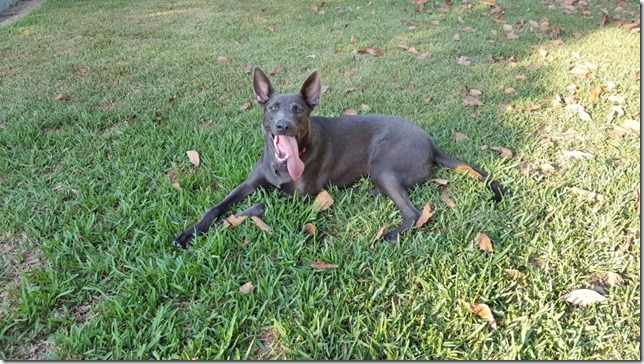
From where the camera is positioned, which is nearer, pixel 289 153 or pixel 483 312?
pixel 483 312

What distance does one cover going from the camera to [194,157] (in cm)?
376

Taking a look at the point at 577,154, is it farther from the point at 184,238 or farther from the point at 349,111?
the point at 184,238

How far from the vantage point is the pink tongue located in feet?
10.1

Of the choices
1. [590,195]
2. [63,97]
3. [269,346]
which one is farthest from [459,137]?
[63,97]

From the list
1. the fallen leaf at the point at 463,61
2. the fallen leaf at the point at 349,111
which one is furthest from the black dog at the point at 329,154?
the fallen leaf at the point at 463,61

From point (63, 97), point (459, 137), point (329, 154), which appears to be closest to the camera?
point (329, 154)

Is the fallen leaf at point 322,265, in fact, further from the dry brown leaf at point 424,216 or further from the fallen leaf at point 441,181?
Result: the fallen leaf at point 441,181

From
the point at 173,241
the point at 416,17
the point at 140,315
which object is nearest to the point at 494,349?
the point at 140,315

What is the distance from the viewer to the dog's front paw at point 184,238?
277 cm

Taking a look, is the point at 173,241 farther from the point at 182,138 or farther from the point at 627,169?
the point at 627,169

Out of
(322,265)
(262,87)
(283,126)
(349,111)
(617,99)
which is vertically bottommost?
(617,99)

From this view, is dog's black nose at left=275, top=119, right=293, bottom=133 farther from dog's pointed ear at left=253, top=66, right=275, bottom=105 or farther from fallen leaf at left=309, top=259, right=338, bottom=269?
fallen leaf at left=309, top=259, right=338, bottom=269

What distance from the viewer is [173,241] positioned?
9.16 feet

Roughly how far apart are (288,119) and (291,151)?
21cm
